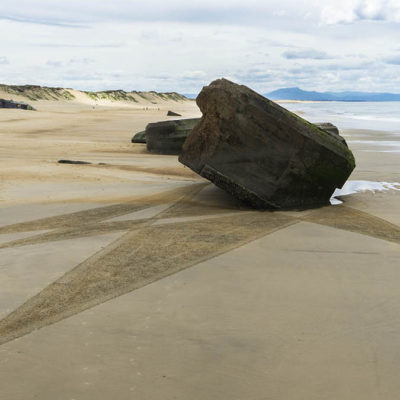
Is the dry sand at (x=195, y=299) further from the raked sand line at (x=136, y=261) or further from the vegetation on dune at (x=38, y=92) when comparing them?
the vegetation on dune at (x=38, y=92)

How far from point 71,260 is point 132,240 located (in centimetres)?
83

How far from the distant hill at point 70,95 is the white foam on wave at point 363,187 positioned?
5257 centimetres

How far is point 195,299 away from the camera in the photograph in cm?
375

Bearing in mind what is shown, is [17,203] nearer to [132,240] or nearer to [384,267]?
[132,240]

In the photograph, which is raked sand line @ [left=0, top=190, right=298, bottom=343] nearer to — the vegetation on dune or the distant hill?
the distant hill

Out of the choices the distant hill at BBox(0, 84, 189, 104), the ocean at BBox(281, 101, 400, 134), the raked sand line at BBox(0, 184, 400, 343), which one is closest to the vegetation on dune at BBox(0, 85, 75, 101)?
the distant hill at BBox(0, 84, 189, 104)

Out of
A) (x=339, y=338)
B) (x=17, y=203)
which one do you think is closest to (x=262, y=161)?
(x=17, y=203)

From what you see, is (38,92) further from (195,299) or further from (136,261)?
(195,299)

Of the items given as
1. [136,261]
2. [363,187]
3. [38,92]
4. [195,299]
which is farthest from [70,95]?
[195,299]

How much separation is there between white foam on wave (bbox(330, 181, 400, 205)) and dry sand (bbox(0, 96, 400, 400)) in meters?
0.83

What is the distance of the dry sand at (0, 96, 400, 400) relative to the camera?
271 centimetres

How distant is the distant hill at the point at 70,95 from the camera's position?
60688 mm

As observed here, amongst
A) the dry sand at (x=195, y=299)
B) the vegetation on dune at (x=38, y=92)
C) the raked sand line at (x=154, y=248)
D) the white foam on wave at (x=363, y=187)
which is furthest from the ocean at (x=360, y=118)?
the vegetation on dune at (x=38, y=92)

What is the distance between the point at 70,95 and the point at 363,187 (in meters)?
64.8
